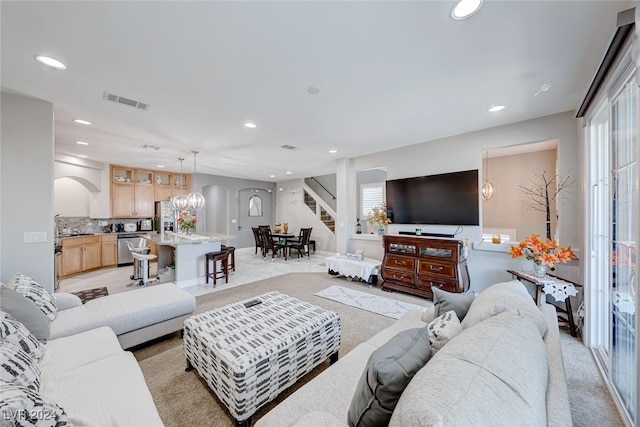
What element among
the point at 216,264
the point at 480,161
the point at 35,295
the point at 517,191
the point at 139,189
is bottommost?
the point at 216,264

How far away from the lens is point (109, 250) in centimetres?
598

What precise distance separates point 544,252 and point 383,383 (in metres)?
3.02

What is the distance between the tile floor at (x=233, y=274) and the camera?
455 centimetres

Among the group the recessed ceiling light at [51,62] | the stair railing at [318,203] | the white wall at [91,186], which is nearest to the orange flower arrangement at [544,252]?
the recessed ceiling light at [51,62]

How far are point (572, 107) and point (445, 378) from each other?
4.05 m

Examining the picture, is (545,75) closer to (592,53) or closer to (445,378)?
(592,53)

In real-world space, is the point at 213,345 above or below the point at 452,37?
below

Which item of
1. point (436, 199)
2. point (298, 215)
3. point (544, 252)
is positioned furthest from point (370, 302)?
point (298, 215)

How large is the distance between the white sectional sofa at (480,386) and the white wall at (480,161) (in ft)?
8.63

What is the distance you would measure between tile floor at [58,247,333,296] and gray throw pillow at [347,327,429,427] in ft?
13.1

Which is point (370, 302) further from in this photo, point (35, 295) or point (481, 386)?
point (35, 295)

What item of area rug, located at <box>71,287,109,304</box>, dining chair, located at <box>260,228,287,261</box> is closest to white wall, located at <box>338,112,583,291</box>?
dining chair, located at <box>260,228,287,261</box>

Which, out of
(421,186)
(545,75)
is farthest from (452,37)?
(421,186)

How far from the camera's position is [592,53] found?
201cm
